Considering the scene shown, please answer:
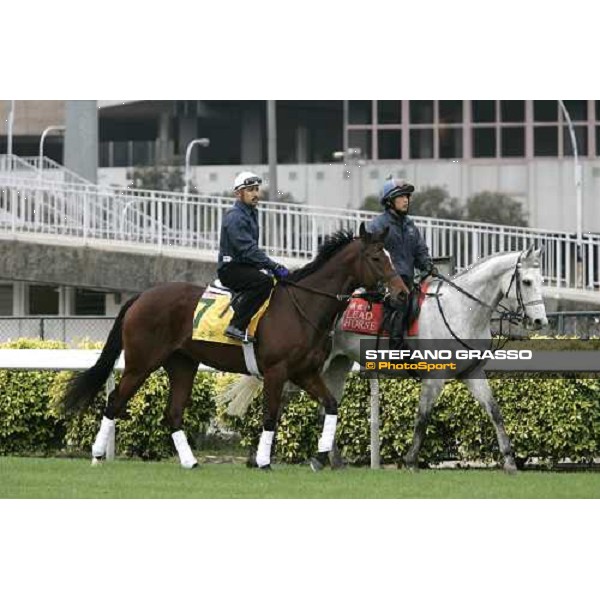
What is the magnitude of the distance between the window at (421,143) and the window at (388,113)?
0.81 m

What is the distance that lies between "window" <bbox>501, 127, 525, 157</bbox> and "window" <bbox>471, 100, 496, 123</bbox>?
0.55m

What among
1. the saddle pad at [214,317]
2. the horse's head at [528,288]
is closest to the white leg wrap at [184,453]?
the saddle pad at [214,317]

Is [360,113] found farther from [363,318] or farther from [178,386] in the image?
[363,318]

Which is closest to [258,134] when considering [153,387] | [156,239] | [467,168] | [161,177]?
[161,177]

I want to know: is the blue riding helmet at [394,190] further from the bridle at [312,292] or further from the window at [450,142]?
the window at [450,142]

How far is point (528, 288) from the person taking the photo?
37.3 ft

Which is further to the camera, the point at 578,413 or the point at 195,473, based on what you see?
the point at 578,413

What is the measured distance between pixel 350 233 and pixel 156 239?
1004cm

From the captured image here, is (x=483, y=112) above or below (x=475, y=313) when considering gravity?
above

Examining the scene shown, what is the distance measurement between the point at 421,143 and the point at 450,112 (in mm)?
1290

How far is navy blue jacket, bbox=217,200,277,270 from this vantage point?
36.4ft

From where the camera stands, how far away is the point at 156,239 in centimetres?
2103

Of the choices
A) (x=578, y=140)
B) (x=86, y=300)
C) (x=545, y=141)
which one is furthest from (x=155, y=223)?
(x=545, y=141)
